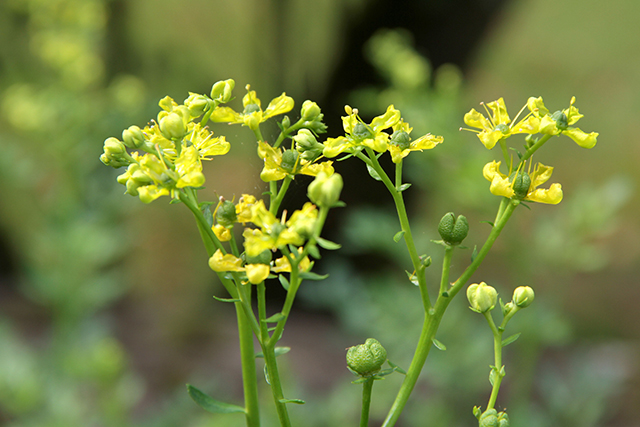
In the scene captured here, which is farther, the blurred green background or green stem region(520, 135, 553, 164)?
the blurred green background

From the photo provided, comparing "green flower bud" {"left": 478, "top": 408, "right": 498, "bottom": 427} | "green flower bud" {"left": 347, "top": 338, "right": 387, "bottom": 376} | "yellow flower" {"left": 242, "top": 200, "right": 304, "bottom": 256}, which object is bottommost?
"green flower bud" {"left": 478, "top": 408, "right": 498, "bottom": 427}

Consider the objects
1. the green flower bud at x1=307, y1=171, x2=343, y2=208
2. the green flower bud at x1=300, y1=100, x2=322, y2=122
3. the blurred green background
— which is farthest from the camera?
the blurred green background

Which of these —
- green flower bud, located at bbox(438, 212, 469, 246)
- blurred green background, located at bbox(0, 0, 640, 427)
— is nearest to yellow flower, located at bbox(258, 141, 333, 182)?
green flower bud, located at bbox(438, 212, 469, 246)

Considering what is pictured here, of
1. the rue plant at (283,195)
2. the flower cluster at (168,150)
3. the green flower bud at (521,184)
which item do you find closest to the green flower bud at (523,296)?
the rue plant at (283,195)

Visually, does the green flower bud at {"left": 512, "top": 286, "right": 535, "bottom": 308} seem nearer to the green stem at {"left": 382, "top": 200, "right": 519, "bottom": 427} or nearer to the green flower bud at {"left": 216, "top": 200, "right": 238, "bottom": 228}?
the green stem at {"left": 382, "top": 200, "right": 519, "bottom": 427}

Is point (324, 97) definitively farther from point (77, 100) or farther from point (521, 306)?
point (521, 306)

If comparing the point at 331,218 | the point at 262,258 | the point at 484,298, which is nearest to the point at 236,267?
the point at 262,258

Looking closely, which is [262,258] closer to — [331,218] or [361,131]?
[361,131]

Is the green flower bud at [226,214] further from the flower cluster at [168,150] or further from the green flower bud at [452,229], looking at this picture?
the green flower bud at [452,229]
